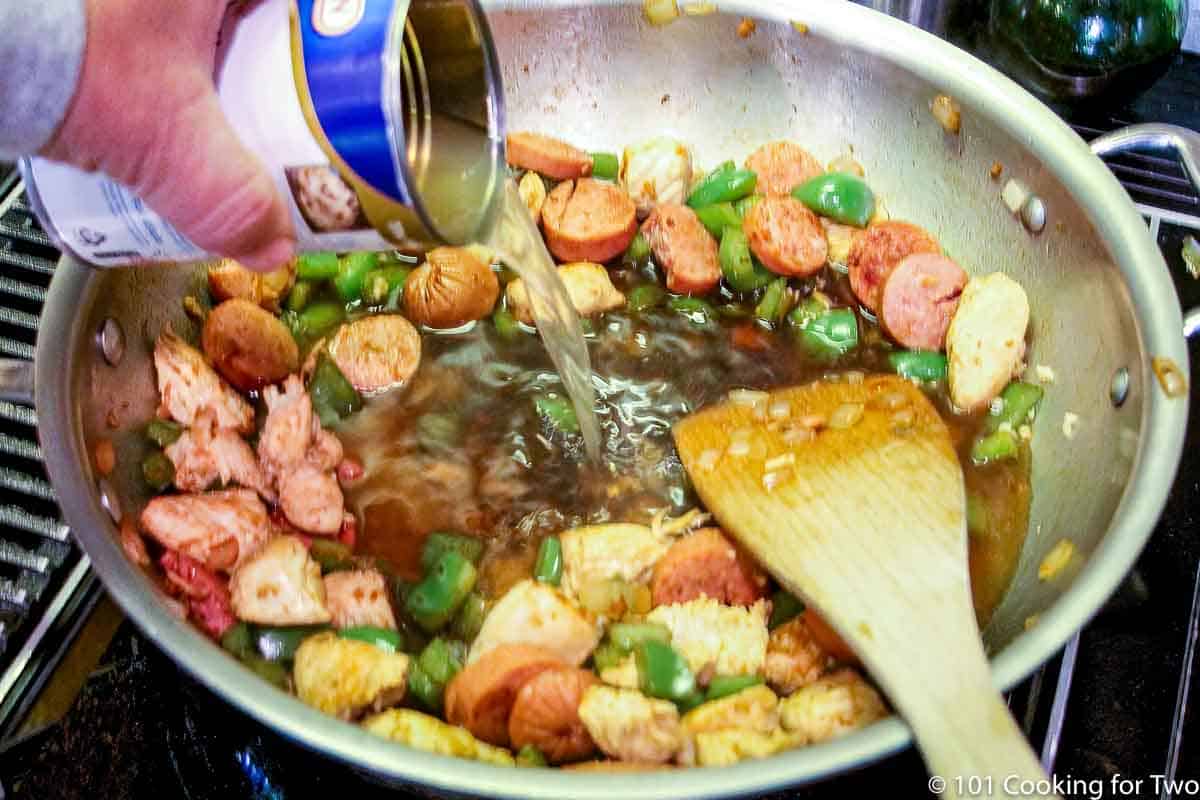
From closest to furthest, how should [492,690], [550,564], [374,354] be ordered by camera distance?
[492,690] < [550,564] < [374,354]

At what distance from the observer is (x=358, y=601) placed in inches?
54.5

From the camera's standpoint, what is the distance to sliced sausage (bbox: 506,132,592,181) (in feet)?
6.13

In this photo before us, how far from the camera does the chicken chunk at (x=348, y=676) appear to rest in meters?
1.24

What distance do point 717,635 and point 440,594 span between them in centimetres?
38

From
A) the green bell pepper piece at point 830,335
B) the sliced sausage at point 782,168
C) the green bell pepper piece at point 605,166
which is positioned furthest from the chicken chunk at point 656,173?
the green bell pepper piece at point 830,335

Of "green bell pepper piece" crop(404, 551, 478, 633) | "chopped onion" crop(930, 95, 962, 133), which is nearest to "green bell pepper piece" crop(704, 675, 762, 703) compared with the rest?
"green bell pepper piece" crop(404, 551, 478, 633)

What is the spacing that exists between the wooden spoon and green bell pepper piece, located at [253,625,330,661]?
579 millimetres

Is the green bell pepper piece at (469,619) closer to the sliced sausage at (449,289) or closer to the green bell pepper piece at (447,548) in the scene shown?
the green bell pepper piece at (447,548)

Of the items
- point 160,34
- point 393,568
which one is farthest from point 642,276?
point 160,34

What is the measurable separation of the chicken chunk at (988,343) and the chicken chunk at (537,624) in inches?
29.3

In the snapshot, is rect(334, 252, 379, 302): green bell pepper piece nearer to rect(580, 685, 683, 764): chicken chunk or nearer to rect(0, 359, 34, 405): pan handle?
rect(0, 359, 34, 405): pan handle

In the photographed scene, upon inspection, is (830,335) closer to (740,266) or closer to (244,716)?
(740,266)

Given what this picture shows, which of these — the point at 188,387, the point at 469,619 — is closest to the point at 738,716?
the point at 469,619

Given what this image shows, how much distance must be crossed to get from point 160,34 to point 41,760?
3.04 feet
